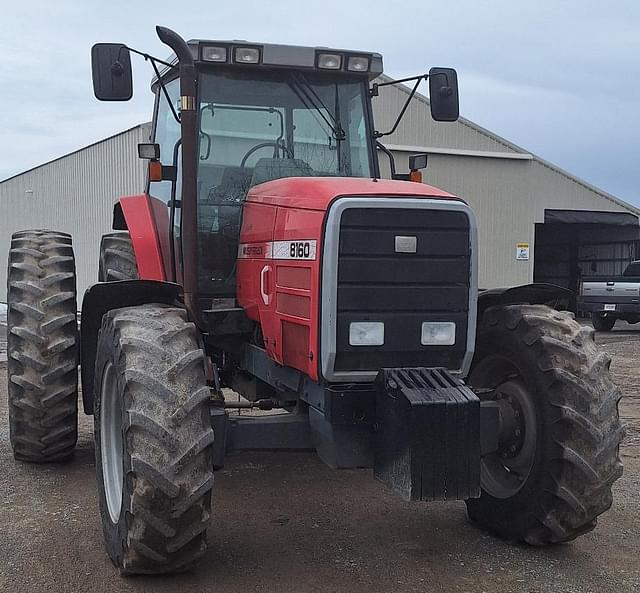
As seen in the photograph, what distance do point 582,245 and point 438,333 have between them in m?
26.1

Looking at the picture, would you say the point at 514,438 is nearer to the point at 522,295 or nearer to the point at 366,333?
the point at 522,295

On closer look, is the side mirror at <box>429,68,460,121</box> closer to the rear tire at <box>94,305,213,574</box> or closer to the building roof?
the rear tire at <box>94,305,213,574</box>

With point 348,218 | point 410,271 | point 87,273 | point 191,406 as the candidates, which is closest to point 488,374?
point 410,271

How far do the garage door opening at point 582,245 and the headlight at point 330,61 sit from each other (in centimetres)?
2081

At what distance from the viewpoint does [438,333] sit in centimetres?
404

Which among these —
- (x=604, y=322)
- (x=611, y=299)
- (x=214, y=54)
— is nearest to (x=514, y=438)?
(x=214, y=54)

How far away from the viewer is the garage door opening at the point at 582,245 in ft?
85.8

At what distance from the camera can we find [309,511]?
5113mm

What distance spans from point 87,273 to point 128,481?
19175 millimetres

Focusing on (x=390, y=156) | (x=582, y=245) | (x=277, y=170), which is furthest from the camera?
(x=582, y=245)

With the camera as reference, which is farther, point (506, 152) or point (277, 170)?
point (506, 152)

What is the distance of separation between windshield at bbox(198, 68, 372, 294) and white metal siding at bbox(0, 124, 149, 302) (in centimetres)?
1336

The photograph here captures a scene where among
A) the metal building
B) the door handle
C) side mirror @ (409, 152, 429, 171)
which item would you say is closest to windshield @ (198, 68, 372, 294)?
side mirror @ (409, 152, 429, 171)

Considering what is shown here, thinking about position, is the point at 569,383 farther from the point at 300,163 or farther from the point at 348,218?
the point at 300,163
